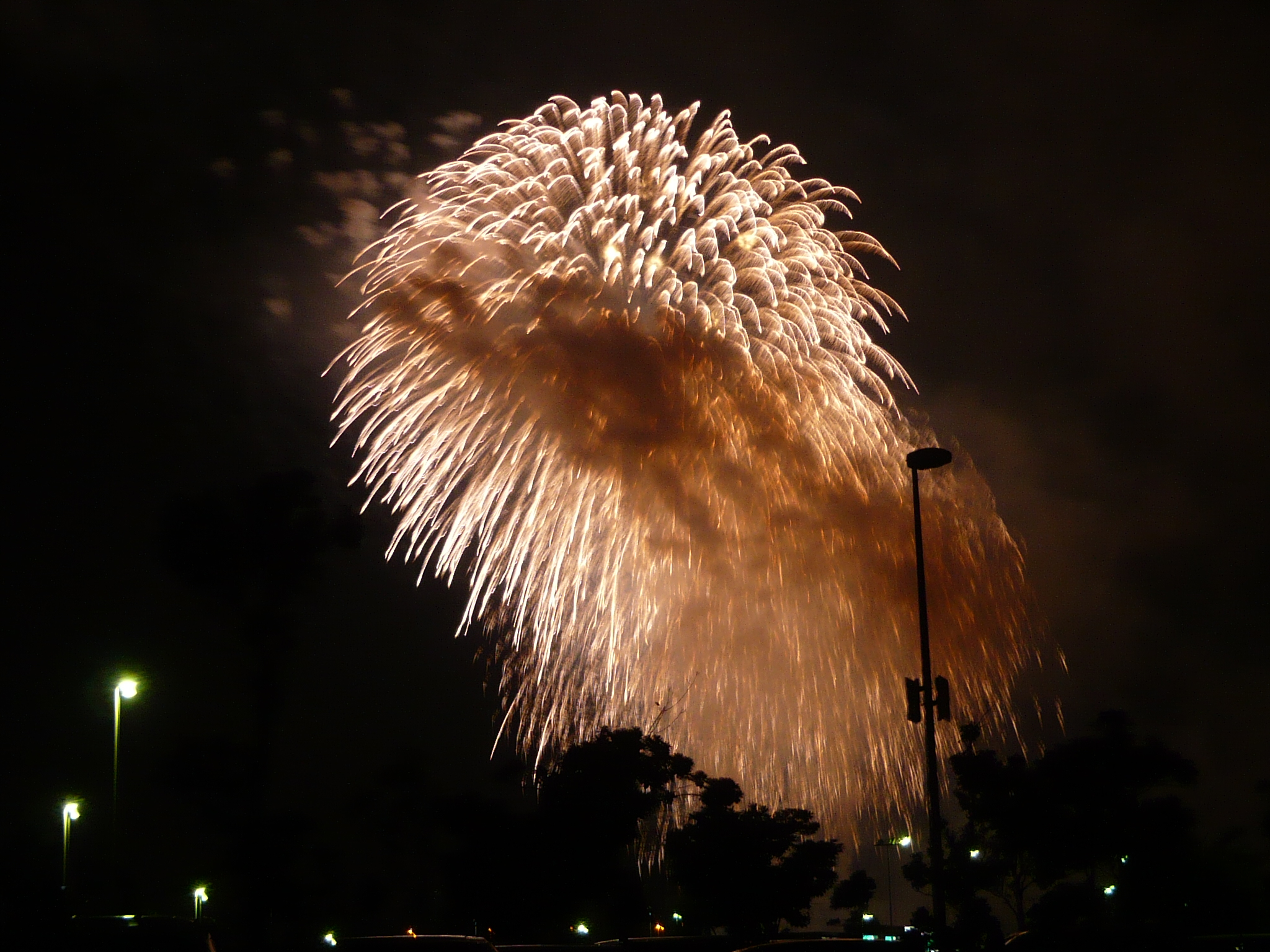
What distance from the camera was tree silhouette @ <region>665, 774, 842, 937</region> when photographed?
140ft

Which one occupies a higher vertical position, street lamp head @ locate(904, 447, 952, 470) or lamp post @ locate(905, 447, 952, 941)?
street lamp head @ locate(904, 447, 952, 470)

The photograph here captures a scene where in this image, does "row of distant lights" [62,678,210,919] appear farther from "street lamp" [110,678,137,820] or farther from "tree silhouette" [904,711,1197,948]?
"tree silhouette" [904,711,1197,948]

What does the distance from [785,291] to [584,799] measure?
17659 mm

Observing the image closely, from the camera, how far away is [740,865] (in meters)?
Result: 42.5

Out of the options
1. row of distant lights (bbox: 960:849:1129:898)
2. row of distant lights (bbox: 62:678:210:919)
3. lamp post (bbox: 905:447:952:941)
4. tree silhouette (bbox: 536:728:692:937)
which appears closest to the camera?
lamp post (bbox: 905:447:952:941)

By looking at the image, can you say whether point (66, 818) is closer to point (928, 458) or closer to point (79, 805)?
point (79, 805)

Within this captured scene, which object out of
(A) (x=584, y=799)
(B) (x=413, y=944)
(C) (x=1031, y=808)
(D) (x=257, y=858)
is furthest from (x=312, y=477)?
(C) (x=1031, y=808)

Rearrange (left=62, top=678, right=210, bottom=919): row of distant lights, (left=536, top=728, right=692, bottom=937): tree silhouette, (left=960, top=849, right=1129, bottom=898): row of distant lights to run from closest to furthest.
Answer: (left=62, top=678, right=210, bottom=919): row of distant lights < (left=960, top=849, right=1129, bottom=898): row of distant lights < (left=536, top=728, right=692, bottom=937): tree silhouette

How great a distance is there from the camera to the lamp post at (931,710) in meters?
18.3

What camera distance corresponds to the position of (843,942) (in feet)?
41.3

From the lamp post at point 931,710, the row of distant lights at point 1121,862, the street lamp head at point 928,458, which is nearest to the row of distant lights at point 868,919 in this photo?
the row of distant lights at point 1121,862

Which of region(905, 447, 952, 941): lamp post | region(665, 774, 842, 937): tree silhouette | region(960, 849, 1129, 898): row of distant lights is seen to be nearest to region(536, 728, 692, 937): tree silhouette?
region(665, 774, 842, 937): tree silhouette

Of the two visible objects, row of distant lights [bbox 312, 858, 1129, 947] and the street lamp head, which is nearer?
the street lamp head

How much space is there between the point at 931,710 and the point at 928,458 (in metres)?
4.47
